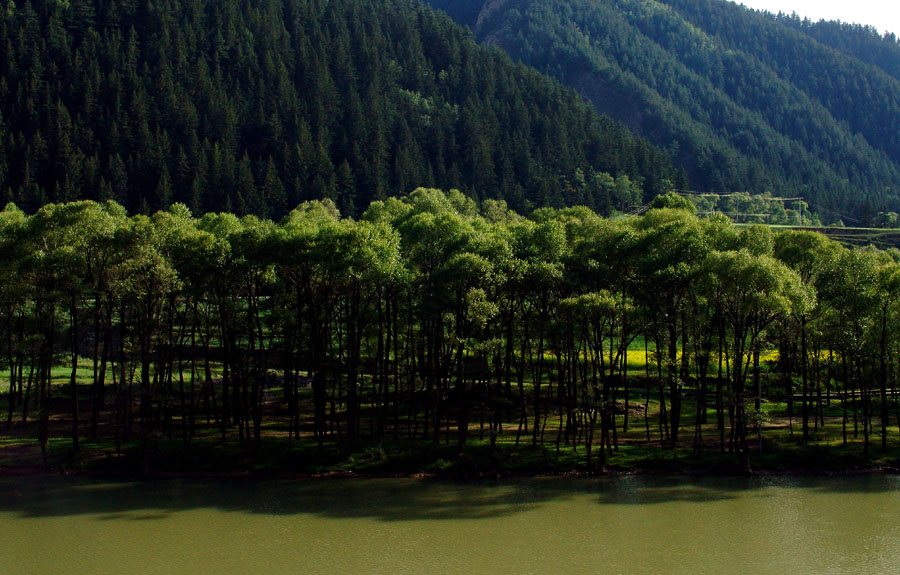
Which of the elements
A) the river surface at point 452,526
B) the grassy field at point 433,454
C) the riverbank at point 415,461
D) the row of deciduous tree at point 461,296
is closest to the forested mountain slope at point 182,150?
the row of deciduous tree at point 461,296

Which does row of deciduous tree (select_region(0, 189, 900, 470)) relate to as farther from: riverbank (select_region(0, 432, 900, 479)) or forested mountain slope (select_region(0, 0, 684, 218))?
forested mountain slope (select_region(0, 0, 684, 218))

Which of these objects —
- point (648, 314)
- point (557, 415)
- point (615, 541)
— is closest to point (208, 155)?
point (557, 415)

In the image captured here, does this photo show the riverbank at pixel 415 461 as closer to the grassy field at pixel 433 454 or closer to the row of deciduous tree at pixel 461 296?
the grassy field at pixel 433 454

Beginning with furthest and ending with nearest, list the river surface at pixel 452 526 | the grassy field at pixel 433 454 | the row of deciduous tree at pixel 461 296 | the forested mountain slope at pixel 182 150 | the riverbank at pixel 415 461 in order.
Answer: the forested mountain slope at pixel 182 150, the grassy field at pixel 433 454, the riverbank at pixel 415 461, the row of deciduous tree at pixel 461 296, the river surface at pixel 452 526

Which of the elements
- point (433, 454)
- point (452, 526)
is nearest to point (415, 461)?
point (433, 454)

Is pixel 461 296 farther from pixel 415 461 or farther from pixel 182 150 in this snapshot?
pixel 182 150

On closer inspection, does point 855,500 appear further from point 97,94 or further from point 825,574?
point 97,94

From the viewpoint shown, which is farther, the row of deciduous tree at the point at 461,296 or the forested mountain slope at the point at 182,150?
the forested mountain slope at the point at 182,150

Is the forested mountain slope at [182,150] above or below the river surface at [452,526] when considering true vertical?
above
